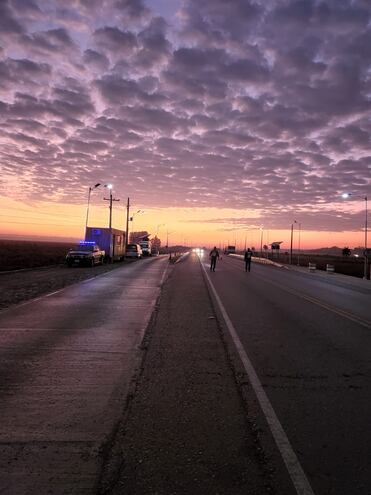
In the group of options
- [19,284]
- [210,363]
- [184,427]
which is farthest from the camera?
[19,284]

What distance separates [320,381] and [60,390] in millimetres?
3367

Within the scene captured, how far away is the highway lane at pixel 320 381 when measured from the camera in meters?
3.93

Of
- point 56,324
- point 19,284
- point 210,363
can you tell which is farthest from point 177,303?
point 19,284

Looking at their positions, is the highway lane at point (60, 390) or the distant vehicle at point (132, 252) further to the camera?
the distant vehicle at point (132, 252)

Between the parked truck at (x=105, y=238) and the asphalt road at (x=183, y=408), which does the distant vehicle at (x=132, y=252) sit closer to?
the parked truck at (x=105, y=238)

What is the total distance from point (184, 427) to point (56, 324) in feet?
21.7

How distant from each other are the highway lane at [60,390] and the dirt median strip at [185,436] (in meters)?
0.21

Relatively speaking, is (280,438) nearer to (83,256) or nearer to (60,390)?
(60,390)

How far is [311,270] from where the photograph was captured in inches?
1761

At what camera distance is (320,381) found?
6.41m

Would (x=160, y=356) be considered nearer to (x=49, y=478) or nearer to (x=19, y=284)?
(x=49, y=478)

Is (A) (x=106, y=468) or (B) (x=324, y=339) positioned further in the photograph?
(B) (x=324, y=339)

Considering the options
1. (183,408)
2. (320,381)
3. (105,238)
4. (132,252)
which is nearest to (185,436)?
(183,408)

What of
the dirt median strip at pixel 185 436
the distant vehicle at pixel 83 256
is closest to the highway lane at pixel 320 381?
the dirt median strip at pixel 185 436
